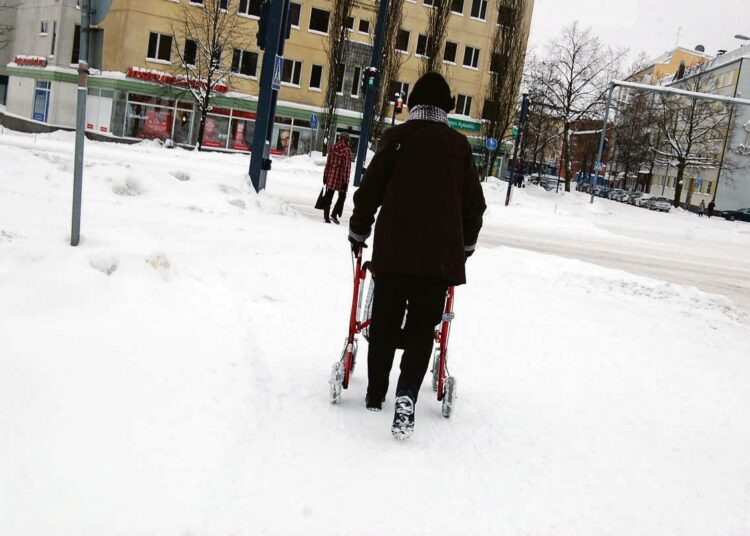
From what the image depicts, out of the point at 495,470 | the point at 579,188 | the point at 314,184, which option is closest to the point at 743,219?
the point at 579,188

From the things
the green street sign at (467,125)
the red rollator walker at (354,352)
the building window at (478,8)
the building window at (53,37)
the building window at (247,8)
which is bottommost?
the red rollator walker at (354,352)

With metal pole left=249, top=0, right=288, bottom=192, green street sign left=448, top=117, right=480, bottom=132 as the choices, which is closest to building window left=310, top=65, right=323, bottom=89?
green street sign left=448, top=117, right=480, bottom=132

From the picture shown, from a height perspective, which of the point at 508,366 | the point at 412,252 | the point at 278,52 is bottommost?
the point at 508,366

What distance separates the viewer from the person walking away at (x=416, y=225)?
4031mm

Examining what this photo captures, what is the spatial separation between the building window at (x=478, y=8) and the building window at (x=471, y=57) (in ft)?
6.87

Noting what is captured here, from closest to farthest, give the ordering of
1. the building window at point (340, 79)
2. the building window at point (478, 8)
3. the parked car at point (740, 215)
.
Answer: the building window at point (340, 79) → the building window at point (478, 8) → the parked car at point (740, 215)

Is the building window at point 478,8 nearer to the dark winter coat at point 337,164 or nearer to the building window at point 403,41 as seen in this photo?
the building window at point 403,41

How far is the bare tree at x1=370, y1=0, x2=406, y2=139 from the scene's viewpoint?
1642 inches

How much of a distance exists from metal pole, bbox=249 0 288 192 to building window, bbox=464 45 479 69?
38690 millimetres

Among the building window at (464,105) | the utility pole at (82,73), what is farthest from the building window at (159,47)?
the utility pole at (82,73)

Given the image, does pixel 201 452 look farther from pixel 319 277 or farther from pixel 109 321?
pixel 319 277

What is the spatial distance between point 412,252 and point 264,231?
7.00 metres

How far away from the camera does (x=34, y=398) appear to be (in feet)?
11.7

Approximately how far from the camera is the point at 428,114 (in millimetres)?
4195
